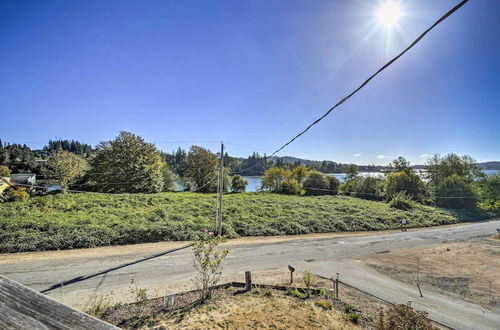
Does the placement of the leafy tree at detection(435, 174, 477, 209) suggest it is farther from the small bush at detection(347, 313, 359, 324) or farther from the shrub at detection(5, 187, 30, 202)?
the shrub at detection(5, 187, 30, 202)

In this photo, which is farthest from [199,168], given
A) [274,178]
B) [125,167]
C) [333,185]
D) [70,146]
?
[70,146]

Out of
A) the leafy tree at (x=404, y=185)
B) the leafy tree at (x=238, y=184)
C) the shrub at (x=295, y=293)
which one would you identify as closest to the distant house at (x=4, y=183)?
the shrub at (x=295, y=293)

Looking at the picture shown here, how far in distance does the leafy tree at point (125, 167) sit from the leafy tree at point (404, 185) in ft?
137

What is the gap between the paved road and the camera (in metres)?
8.67

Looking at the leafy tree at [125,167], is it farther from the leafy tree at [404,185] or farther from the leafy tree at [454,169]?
the leafy tree at [454,169]

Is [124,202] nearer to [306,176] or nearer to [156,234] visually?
[156,234]

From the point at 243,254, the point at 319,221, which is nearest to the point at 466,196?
the point at 319,221

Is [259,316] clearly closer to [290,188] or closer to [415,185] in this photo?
[290,188]

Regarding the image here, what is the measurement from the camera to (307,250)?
16016mm

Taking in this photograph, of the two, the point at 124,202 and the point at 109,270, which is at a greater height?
the point at 124,202

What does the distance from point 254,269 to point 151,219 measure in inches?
429

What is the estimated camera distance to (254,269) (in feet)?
39.2

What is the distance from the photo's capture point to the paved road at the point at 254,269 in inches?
341

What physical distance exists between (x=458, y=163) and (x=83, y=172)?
235 ft
